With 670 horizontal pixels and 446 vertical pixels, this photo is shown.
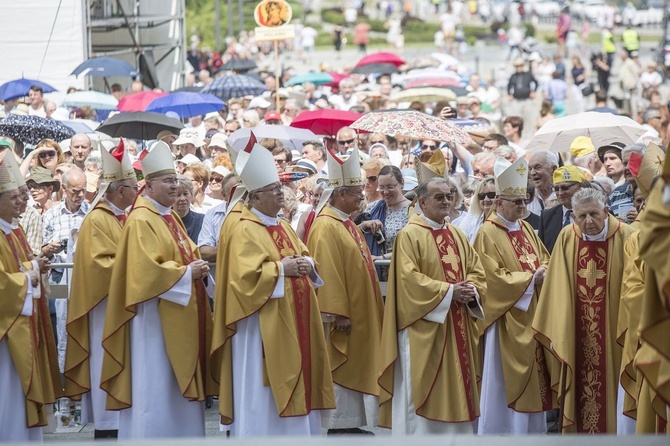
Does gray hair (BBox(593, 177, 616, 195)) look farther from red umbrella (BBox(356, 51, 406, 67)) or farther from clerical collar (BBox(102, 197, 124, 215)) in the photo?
red umbrella (BBox(356, 51, 406, 67))

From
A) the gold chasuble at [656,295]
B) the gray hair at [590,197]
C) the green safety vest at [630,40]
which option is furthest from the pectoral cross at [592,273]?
the green safety vest at [630,40]

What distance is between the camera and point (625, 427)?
859 cm

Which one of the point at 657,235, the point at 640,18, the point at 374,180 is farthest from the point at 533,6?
the point at 657,235

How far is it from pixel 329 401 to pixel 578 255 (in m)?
1.98

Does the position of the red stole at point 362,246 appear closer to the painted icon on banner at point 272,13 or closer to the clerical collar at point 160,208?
the clerical collar at point 160,208

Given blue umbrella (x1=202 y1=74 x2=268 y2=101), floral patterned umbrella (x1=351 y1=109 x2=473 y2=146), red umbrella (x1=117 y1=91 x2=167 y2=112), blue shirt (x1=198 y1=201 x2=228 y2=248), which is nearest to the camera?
blue shirt (x1=198 y1=201 x2=228 y2=248)

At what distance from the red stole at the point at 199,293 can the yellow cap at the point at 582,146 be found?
534 cm

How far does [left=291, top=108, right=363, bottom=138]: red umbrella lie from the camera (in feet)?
48.5

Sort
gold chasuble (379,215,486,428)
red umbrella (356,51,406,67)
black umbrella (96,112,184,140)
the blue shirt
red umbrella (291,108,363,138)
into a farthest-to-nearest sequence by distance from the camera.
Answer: red umbrella (356,51,406,67) → red umbrella (291,108,363,138) → black umbrella (96,112,184,140) → the blue shirt → gold chasuble (379,215,486,428)

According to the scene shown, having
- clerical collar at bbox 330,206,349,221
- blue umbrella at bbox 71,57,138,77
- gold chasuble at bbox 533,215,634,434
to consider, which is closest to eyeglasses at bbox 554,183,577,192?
gold chasuble at bbox 533,215,634,434

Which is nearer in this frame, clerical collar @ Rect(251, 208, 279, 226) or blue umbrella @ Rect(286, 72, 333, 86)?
clerical collar @ Rect(251, 208, 279, 226)

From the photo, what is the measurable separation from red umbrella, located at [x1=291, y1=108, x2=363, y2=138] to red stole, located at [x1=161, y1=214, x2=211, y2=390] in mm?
6165

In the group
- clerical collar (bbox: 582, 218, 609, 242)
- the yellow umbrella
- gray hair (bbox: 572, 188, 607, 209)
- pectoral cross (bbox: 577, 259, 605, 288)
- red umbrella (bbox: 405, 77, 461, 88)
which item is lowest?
red umbrella (bbox: 405, 77, 461, 88)

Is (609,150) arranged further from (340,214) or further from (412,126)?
(340,214)
